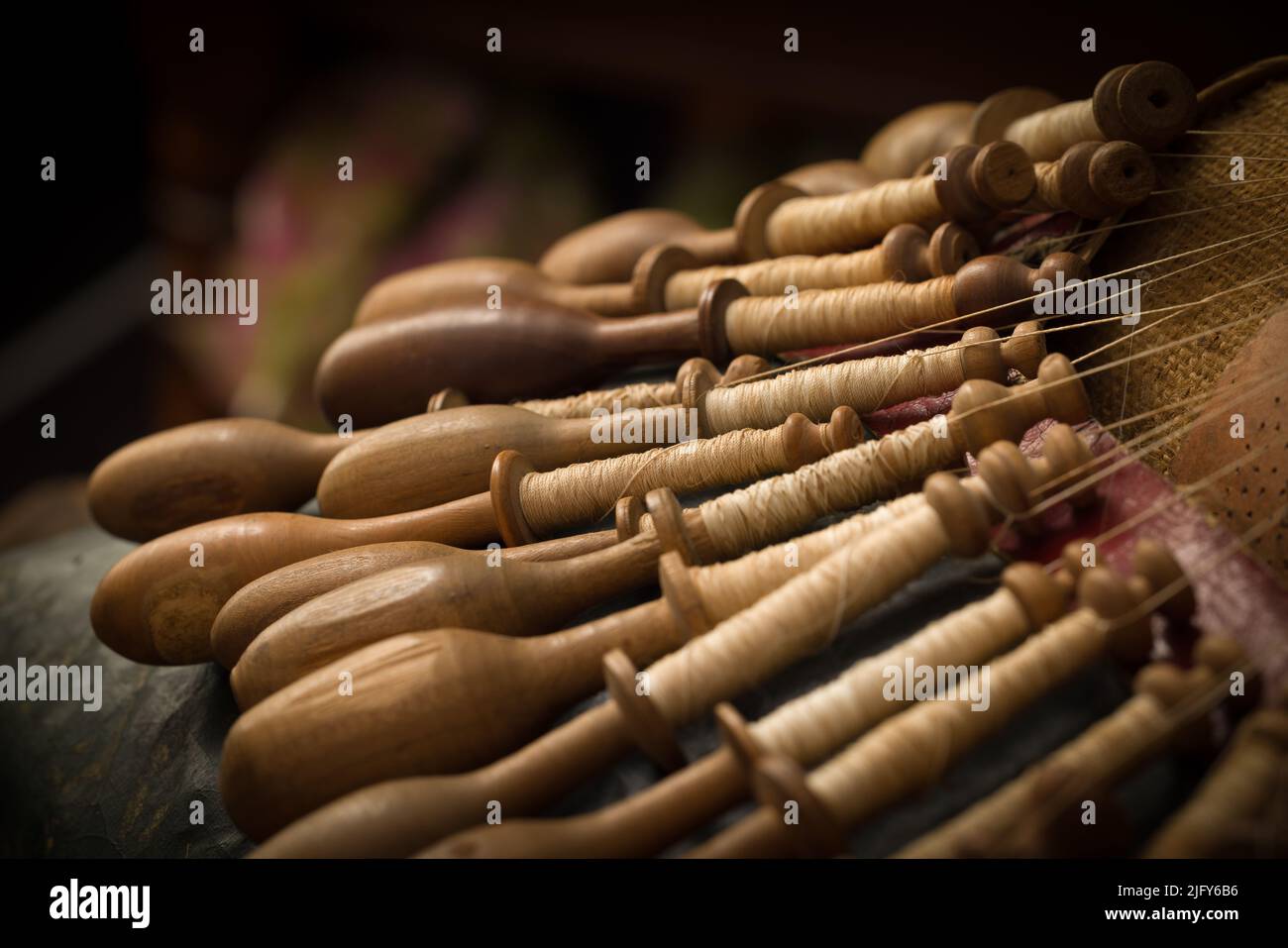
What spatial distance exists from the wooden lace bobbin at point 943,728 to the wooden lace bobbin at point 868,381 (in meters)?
0.38

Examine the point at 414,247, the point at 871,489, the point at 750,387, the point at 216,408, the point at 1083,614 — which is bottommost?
the point at 1083,614

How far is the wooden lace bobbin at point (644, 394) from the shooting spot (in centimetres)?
160

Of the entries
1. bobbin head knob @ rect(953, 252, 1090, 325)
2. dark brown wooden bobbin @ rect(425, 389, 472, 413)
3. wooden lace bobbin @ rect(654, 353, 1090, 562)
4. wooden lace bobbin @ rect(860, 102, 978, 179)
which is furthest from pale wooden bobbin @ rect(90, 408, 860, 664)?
wooden lace bobbin @ rect(860, 102, 978, 179)

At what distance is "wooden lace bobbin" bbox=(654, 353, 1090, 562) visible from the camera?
126cm

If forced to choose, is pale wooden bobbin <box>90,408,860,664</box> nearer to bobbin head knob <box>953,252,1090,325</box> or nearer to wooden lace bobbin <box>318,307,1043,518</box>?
wooden lace bobbin <box>318,307,1043,518</box>

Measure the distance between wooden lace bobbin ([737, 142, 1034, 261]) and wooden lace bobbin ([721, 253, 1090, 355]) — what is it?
0.15 m

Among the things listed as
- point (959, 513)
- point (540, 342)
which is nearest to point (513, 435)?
point (540, 342)

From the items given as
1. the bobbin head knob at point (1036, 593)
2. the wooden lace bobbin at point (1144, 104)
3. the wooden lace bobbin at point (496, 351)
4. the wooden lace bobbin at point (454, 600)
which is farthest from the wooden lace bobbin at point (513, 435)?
the bobbin head knob at point (1036, 593)

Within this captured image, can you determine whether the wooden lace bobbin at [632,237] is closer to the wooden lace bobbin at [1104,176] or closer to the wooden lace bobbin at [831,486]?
the wooden lace bobbin at [1104,176]
